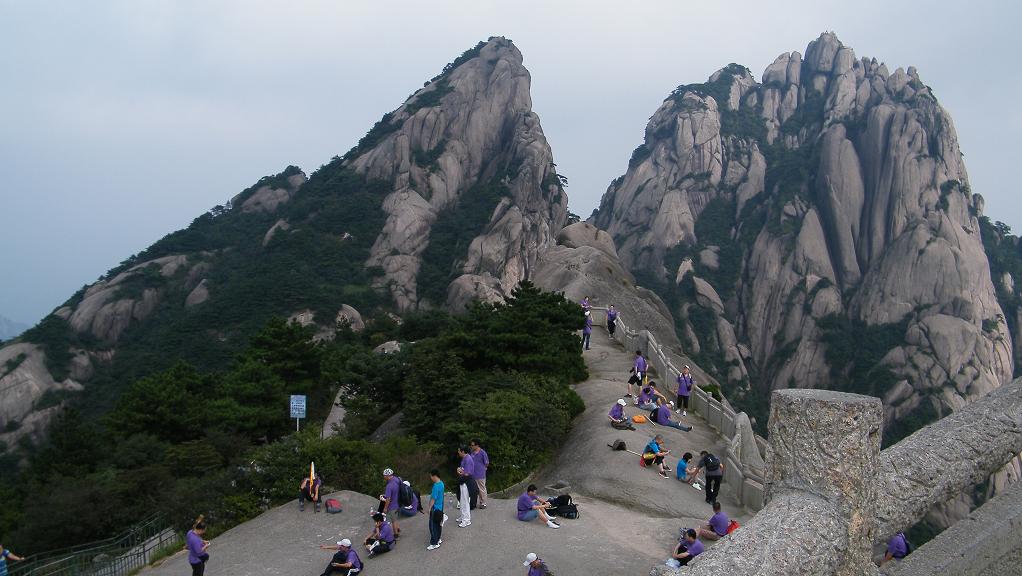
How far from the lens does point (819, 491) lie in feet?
14.8

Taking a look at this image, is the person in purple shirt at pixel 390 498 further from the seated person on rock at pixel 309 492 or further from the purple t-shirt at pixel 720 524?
the purple t-shirt at pixel 720 524

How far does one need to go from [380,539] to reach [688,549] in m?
4.90

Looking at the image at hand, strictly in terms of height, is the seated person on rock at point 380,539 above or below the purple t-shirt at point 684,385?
below

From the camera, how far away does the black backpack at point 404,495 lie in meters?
11.6

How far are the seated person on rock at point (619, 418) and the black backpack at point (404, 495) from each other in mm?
6677

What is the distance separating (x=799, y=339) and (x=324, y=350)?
56510 millimetres

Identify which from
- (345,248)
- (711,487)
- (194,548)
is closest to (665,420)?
(711,487)

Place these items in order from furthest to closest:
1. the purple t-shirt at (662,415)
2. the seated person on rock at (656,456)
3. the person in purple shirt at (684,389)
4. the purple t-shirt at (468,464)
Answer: the person in purple shirt at (684,389)
the purple t-shirt at (662,415)
the seated person on rock at (656,456)
the purple t-shirt at (468,464)

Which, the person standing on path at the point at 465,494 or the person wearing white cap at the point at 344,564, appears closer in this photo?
the person wearing white cap at the point at 344,564

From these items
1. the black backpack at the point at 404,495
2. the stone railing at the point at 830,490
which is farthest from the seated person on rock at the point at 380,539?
the stone railing at the point at 830,490

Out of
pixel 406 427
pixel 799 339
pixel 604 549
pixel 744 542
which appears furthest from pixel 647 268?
pixel 744 542

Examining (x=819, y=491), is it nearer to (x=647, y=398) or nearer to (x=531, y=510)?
(x=531, y=510)

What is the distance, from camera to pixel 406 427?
67.7 ft

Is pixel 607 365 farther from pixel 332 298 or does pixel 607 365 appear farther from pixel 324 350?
pixel 332 298
